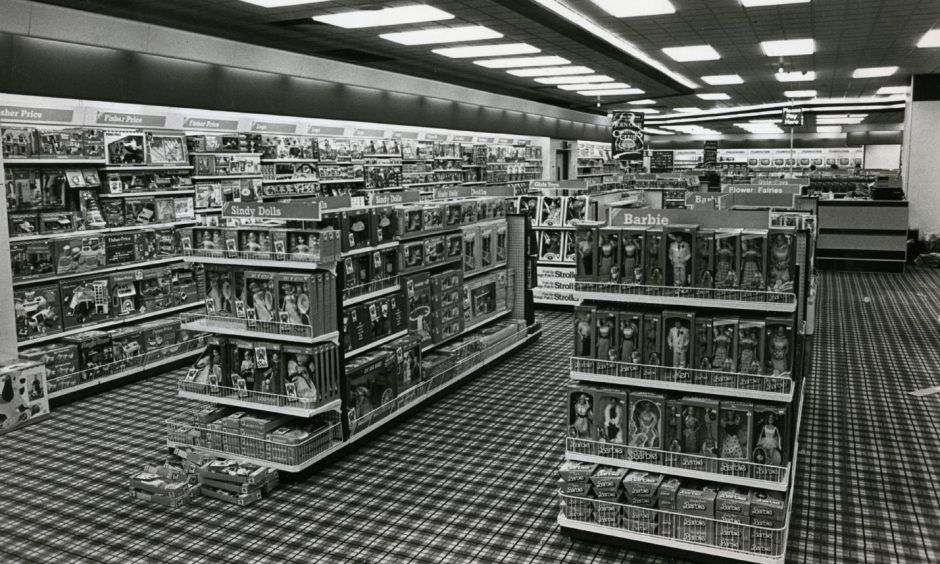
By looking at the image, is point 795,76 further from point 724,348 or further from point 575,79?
point 724,348

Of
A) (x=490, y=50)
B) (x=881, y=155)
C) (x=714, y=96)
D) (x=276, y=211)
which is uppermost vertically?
(x=714, y=96)

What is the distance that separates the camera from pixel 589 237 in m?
4.15

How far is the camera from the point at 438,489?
15.8ft

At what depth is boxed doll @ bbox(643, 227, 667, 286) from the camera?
396cm

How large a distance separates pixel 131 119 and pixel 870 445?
→ 7697 millimetres

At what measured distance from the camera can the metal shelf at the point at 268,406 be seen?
4.91 meters

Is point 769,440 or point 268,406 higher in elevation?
point 769,440

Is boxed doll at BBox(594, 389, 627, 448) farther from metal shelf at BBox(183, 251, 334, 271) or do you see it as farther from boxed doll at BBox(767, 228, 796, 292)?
metal shelf at BBox(183, 251, 334, 271)

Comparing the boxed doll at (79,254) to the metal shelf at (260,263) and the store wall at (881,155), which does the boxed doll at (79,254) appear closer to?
the metal shelf at (260,263)

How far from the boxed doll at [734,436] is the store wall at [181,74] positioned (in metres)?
6.64

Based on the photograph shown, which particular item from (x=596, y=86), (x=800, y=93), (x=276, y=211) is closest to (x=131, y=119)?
(x=276, y=211)

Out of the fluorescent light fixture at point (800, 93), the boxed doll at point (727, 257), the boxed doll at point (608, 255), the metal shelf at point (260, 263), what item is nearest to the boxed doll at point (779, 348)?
the boxed doll at point (727, 257)

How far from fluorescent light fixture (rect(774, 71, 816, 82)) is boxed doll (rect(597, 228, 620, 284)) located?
12.8m

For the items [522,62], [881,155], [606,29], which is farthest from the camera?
[881,155]
